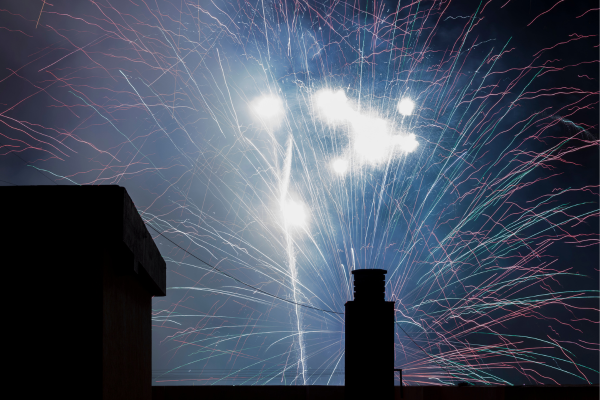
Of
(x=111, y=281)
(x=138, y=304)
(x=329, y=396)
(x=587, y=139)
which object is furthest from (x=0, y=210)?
(x=587, y=139)

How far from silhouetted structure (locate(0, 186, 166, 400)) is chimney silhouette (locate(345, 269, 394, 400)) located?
2.30 metres

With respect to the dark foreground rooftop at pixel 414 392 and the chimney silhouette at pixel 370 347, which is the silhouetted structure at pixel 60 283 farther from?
the dark foreground rooftop at pixel 414 392

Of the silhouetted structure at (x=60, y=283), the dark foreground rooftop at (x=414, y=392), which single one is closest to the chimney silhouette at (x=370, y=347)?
the dark foreground rooftop at (x=414, y=392)

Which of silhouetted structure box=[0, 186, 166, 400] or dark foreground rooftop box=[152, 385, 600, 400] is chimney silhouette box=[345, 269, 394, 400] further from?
silhouetted structure box=[0, 186, 166, 400]

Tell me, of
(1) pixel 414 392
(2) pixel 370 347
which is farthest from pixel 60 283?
(1) pixel 414 392

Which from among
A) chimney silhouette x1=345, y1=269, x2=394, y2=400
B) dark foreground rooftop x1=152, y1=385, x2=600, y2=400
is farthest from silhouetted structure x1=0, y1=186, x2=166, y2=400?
dark foreground rooftop x1=152, y1=385, x2=600, y2=400

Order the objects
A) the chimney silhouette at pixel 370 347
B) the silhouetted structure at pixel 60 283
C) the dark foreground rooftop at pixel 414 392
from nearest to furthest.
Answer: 1. the silhouetted structure at pixel 60 283
2. the chimney silhouette at pixel 370 347
3. the dark foreground rooftop at pixel 414 392

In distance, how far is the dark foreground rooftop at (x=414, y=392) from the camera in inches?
157

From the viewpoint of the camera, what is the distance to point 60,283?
1421 millimetres

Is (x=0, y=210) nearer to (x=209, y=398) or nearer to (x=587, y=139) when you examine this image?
(x=209, y=398)

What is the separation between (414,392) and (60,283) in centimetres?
398

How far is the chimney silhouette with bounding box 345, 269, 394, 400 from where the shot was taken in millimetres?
3266

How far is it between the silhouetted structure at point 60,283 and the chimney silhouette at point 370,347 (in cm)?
230

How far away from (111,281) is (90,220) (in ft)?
1.13
